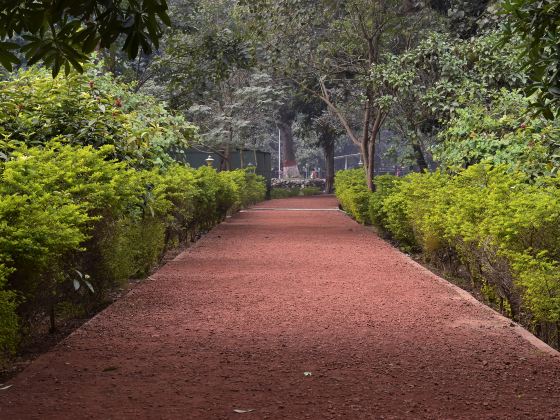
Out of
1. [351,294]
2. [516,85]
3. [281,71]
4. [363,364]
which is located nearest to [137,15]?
[363,364]

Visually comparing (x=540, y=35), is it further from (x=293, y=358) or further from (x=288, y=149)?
(x=288, y=149)

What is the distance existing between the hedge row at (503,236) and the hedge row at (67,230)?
3607 mm

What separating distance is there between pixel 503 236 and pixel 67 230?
3817 millimetres

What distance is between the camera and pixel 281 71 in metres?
26.1

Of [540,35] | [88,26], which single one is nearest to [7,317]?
[88,26]

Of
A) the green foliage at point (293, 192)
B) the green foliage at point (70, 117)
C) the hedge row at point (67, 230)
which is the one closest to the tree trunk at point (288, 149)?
the green foliage at point (293, 192)

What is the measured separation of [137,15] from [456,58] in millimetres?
15232

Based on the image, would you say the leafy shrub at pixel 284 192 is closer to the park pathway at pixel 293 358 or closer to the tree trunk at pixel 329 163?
the tree trunk at pixel 329 163

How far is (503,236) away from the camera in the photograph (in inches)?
281

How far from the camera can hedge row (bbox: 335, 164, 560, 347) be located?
20.9ft

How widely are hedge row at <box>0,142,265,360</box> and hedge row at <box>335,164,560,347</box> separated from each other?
3607 mm

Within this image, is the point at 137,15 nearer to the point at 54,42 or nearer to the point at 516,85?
the point at 54,42

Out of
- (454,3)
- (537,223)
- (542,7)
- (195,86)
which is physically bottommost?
(537,223)

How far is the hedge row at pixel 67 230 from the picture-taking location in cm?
545
